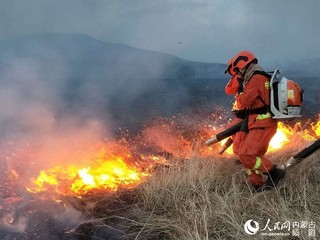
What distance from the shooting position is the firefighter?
16.6 ft

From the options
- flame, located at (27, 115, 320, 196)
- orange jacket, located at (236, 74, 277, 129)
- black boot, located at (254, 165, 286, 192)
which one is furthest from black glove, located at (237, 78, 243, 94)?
flame, located at (27, 115, 320, 196)

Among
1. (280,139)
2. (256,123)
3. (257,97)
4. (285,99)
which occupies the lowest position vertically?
(280,139)

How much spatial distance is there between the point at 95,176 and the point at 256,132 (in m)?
2.88

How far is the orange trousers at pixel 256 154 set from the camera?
5031mm

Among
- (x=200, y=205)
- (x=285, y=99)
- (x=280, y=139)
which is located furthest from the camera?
(x=280, y=139)

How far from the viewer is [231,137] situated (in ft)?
20.2

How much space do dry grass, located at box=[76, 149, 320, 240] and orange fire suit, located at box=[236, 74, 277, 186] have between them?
30 cm

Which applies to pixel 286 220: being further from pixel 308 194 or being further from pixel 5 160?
pixel 5 160

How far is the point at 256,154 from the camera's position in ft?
16.6

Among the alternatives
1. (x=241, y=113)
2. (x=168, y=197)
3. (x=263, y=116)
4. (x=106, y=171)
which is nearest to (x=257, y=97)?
(x=263, y=116)

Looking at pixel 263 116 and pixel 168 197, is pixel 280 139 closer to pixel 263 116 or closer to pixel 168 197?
pixel 263 116

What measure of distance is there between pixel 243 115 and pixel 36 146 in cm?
554

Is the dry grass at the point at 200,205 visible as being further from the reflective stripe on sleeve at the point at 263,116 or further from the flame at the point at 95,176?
the reflective stripe on sleeve at the point at 263,116

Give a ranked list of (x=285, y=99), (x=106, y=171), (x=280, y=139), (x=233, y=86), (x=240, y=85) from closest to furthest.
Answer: (x=285, y=99)
(x=240, y=85)
(x=233, y=86)
(x=106, y=171)
(x=280, y=139)
